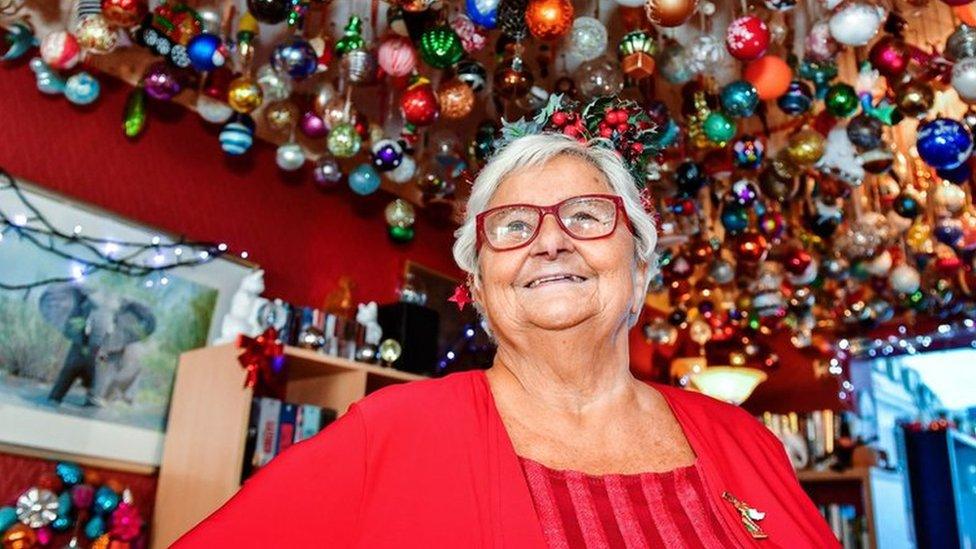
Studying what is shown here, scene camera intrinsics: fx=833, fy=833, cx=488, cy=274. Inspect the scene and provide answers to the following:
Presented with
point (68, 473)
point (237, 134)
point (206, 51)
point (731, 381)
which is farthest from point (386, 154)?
point (731, 381)

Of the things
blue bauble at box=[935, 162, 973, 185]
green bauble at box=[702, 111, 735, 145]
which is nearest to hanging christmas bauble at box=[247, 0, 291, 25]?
green bauble at box=[702, 111, 735, 145]

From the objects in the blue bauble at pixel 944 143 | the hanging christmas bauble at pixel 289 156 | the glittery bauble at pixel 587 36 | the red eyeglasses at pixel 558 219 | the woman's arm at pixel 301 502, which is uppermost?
the glittery bauble at pixel 587 36

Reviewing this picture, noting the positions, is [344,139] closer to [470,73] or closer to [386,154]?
[386,154]

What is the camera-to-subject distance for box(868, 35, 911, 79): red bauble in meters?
2.63

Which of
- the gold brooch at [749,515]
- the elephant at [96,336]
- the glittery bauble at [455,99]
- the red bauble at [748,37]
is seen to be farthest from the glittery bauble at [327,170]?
the gold brooch at [749,515]

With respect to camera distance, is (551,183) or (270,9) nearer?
(551,183)

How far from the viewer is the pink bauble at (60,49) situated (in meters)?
2.56

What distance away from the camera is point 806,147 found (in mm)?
3020

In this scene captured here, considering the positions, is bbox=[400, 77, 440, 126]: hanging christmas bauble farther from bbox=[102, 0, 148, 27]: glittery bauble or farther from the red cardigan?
the red cardigan

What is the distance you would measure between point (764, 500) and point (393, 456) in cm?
61

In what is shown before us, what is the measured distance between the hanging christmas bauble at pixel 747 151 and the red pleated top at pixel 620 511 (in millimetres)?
1996

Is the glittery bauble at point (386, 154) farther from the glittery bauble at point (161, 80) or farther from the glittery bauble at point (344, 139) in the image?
the glittery bauble at point (161, 80)

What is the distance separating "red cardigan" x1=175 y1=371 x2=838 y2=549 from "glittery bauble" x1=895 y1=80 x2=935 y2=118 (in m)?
1.77

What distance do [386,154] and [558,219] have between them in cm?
165
